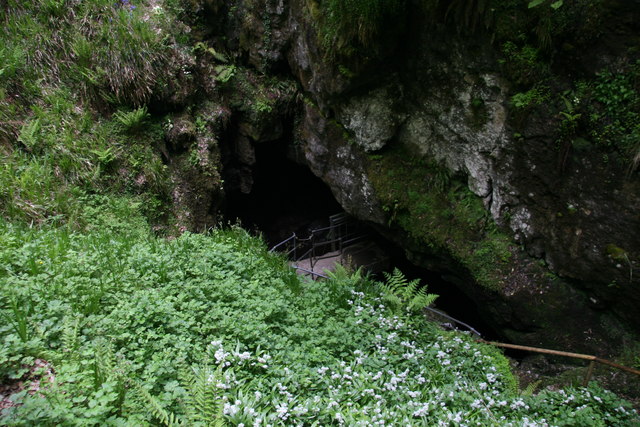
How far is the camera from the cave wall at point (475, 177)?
5594 mm

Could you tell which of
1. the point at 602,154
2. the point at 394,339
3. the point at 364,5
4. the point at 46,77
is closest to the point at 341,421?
the point at 394,339

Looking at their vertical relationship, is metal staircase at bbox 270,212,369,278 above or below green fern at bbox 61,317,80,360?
above

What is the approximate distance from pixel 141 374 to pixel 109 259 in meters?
2.11

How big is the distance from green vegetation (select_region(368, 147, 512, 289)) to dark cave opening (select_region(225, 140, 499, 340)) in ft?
8.03

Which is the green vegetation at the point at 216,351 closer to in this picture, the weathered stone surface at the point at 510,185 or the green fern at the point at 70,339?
the green fern at the point at 70,339

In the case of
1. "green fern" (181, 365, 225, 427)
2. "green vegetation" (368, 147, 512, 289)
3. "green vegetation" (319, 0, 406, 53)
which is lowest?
"green fern" (181, 365, 225, 427)

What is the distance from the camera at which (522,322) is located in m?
6.51

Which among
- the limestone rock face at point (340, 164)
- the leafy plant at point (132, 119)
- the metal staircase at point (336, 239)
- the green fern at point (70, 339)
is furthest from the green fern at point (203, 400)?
the metal staircase at point (336, 239)

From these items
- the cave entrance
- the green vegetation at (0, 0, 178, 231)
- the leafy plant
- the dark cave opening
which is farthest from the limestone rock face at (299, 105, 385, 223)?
the leafy plant

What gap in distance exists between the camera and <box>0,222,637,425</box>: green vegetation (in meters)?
3.12

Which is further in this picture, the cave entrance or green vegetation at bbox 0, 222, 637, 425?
the cave entrance

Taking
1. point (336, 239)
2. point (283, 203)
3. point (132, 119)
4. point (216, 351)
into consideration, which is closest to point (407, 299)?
point (216, 351)

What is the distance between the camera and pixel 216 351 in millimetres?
3715

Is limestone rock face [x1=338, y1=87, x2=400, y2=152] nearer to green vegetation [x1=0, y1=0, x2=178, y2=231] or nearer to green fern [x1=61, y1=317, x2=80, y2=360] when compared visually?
green vegetation [x1=0, y1=0, x2=178, y2=231]
